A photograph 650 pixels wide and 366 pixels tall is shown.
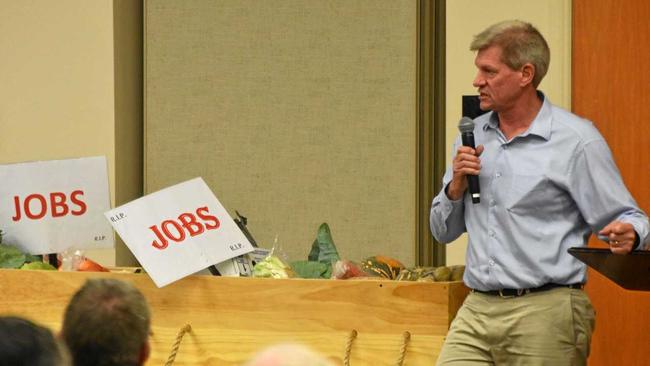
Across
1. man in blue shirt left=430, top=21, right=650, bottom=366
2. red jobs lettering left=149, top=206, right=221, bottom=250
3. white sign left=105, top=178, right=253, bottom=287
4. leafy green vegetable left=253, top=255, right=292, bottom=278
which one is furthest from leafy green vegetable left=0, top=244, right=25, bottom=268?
man in blue shirt left=430, top=21, right=650, bottom=366

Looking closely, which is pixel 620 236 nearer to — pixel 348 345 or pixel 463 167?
pixel 463 167

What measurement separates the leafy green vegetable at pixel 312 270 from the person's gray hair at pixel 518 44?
947 mm

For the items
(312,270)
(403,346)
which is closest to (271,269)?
(312,270)

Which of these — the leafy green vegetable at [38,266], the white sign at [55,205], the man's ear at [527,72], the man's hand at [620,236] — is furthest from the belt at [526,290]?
the leafy green vegetable at [38,266]

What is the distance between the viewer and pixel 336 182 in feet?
19.6

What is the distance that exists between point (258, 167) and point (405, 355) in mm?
2363

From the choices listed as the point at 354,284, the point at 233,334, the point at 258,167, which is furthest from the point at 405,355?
the point at 258,167

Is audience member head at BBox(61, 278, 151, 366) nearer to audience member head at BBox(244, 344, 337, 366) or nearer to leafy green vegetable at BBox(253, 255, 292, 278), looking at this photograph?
audience member head at BBox(244, 344, 337, 366)

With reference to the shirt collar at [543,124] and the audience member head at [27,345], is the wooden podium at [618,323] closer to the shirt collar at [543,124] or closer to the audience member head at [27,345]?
the shirt collar at [543,124]

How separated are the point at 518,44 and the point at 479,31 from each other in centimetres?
161

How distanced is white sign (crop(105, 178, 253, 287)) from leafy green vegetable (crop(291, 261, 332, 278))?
6.9 inches

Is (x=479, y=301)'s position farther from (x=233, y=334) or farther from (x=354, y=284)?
(x=233, y=334)

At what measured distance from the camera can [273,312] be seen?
3982 mm

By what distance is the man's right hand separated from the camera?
3600 millimetres
